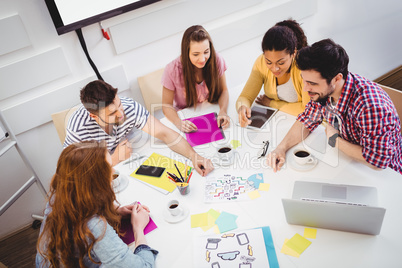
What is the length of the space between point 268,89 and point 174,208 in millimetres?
1123

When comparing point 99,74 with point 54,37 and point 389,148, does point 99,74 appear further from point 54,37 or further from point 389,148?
point 389,148

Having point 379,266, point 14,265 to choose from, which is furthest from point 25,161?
point 379,266

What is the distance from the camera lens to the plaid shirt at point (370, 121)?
4.35 ft

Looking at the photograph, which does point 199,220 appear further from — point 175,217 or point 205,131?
point 205,131

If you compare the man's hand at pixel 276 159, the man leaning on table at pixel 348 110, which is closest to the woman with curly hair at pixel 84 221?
the man's hand at pixel 276 159

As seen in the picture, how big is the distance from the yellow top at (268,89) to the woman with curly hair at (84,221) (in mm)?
1086

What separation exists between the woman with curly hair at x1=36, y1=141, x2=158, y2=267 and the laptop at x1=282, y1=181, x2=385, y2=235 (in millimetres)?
594

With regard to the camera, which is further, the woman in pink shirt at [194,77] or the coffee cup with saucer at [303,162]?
the woman in pink shirt at [194,77]

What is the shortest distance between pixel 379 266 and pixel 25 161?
229cm

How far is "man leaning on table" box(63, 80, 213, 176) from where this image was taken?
164cm

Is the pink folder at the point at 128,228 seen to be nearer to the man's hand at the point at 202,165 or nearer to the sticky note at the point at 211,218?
the sticky note at the point at 211,218

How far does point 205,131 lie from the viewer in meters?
1.85

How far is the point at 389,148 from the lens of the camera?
1312 millimetres

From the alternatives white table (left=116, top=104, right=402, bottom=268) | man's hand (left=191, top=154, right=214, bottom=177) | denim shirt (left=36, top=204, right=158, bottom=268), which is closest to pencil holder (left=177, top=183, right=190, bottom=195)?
white table (left=116, top=104, right=402, bottom=268)
